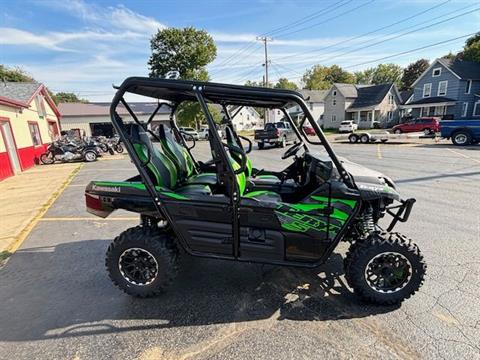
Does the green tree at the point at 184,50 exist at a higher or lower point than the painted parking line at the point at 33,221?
higher

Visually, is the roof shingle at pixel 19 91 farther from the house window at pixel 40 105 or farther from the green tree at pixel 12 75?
the green tree at pixel 12 75

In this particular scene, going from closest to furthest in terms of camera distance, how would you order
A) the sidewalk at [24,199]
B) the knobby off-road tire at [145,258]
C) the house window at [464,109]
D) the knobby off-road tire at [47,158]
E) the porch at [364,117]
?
the knobby off-road tire at [145,258]
the sidewalk at [24,199]
the knobby off-road tire at [47,158]
the house window at [464,109]
the porch at [364,117]

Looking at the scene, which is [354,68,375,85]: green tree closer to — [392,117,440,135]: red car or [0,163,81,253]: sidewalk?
[392,117,440,135]: red car

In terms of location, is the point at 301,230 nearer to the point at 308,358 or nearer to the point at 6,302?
the point at 308,358

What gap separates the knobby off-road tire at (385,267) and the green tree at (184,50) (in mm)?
41752

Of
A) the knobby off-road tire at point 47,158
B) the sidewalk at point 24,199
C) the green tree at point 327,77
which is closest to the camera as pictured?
the sidewalk at point 24,199

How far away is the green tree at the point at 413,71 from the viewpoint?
62.9 metres

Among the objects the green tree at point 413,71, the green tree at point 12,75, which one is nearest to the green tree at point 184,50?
the green tree at point 12,75

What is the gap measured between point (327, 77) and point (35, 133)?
252ft

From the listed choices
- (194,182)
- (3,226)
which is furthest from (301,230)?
(3,226)

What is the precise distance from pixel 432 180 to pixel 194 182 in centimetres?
748

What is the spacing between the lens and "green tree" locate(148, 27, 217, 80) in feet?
136

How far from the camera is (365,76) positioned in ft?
253

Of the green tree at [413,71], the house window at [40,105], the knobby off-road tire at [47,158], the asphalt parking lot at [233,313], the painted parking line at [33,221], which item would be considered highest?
the green tree at [413,71]
